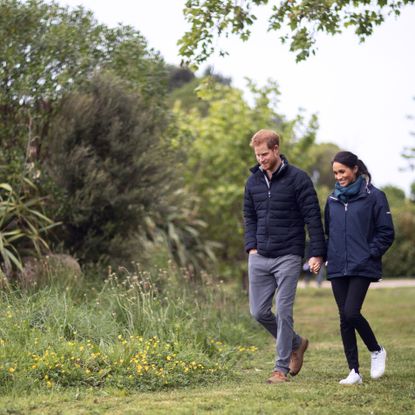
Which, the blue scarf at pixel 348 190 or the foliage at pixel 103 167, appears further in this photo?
the foliage at pixel 103 167

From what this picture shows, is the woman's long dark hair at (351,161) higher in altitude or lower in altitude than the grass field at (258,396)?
higher

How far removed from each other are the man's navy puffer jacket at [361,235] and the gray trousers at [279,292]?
33 cm

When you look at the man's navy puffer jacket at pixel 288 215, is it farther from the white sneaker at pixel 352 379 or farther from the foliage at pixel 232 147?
the foliage at pixel 232 147

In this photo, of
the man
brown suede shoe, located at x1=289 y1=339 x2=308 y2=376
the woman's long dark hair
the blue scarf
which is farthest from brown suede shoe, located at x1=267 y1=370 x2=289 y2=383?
the woman's long dark hair

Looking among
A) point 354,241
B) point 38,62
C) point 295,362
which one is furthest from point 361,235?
point 38,62

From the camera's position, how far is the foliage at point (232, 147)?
812 inches

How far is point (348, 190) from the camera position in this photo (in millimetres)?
7449

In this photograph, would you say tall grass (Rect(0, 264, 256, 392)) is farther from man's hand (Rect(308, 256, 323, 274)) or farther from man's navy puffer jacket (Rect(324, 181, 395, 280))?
man's navy puffer jacket (Rect(324, 181, 395, 280))

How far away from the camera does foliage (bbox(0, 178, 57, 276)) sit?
446 inches

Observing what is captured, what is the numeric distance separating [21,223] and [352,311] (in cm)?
588

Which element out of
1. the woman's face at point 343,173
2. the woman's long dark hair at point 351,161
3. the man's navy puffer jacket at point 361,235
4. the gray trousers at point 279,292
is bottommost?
the gray trousers at point 279,292

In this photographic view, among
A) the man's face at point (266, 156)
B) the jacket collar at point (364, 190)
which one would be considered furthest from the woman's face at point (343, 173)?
the man's face at point (266, 156)

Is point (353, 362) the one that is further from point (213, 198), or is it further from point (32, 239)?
point (213, 198)

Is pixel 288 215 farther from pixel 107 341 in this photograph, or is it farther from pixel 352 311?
pixel 107 341
